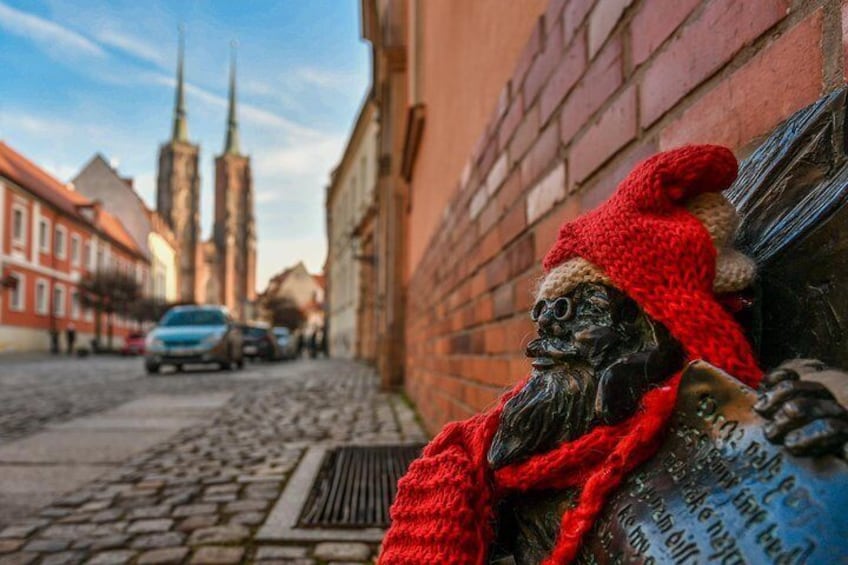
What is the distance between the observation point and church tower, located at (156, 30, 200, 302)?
67.5 meters

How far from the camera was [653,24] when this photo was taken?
1381mm

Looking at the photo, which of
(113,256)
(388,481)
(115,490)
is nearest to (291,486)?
(388,481)

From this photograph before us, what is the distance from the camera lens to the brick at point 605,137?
4.89 ft

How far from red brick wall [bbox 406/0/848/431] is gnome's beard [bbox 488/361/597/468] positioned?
482mm

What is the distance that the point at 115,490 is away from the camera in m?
3.89

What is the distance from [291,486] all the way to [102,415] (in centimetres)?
469

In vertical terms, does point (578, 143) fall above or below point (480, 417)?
above

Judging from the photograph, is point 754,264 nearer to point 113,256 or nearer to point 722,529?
point 722,529

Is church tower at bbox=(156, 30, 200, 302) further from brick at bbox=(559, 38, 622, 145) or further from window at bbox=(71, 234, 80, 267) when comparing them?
brick at bbox=(559, 38, 622, 145)

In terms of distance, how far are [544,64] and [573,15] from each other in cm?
28

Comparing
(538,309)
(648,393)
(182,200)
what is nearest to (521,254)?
(538,309)

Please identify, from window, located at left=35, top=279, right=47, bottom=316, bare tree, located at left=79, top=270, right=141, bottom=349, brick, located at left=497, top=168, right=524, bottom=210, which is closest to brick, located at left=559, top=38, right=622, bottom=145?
brick, located at left=497, top=168, right=524, bottom=210

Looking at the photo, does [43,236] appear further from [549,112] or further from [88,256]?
[549,112]

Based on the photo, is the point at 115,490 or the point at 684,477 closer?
the point at 684,477
